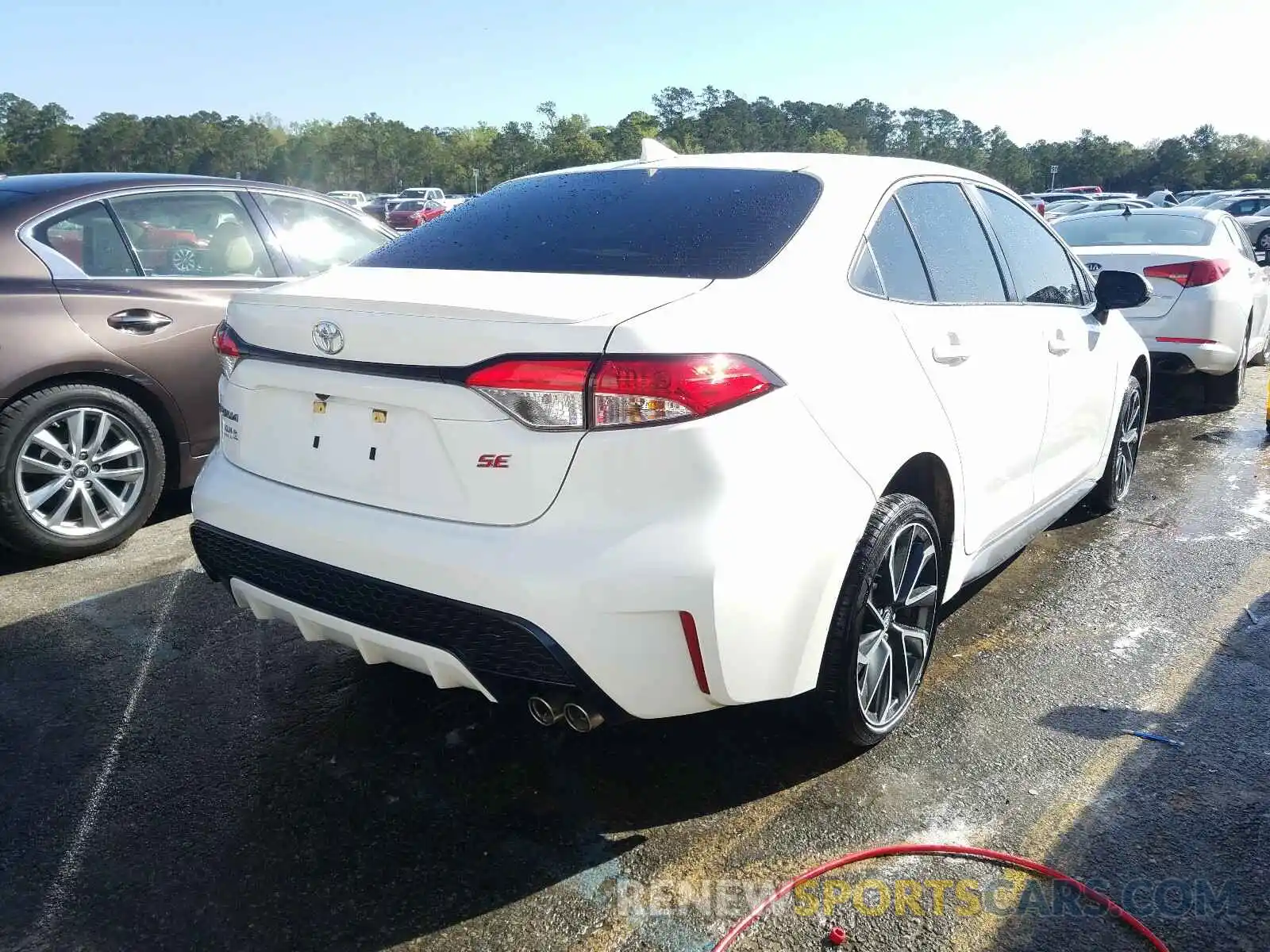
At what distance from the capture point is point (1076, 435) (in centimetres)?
404

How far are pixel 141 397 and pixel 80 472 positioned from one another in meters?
0.41

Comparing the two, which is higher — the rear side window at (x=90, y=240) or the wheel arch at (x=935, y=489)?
the rear side window at (x=90, y=240)

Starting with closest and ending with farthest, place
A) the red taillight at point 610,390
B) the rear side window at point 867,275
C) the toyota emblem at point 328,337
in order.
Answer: the red taillight at point 610,390, the toyota emblem at point 328,337, the rear side window at point 867,275

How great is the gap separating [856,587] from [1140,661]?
5.02 feet

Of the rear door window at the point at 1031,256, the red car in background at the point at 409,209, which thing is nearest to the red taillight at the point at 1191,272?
the rear door window at the point at 1031,256

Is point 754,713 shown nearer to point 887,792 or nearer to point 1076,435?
point 887,792

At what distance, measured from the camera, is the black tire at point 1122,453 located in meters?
4.79

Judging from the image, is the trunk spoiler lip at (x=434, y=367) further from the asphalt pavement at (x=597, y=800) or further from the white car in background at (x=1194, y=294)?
the white car in background at (x=1194, y=294)

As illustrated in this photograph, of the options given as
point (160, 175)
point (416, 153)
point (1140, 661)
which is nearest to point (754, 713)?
point (1140, 661)

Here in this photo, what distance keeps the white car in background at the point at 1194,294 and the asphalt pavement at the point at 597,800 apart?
3.91 m

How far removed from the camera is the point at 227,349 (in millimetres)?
2781

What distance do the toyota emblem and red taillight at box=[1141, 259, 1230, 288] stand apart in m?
6.55

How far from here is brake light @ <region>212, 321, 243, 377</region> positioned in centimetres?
274

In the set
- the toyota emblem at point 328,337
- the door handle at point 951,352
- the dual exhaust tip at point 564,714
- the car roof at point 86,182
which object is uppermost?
the car roof at point 86,182
